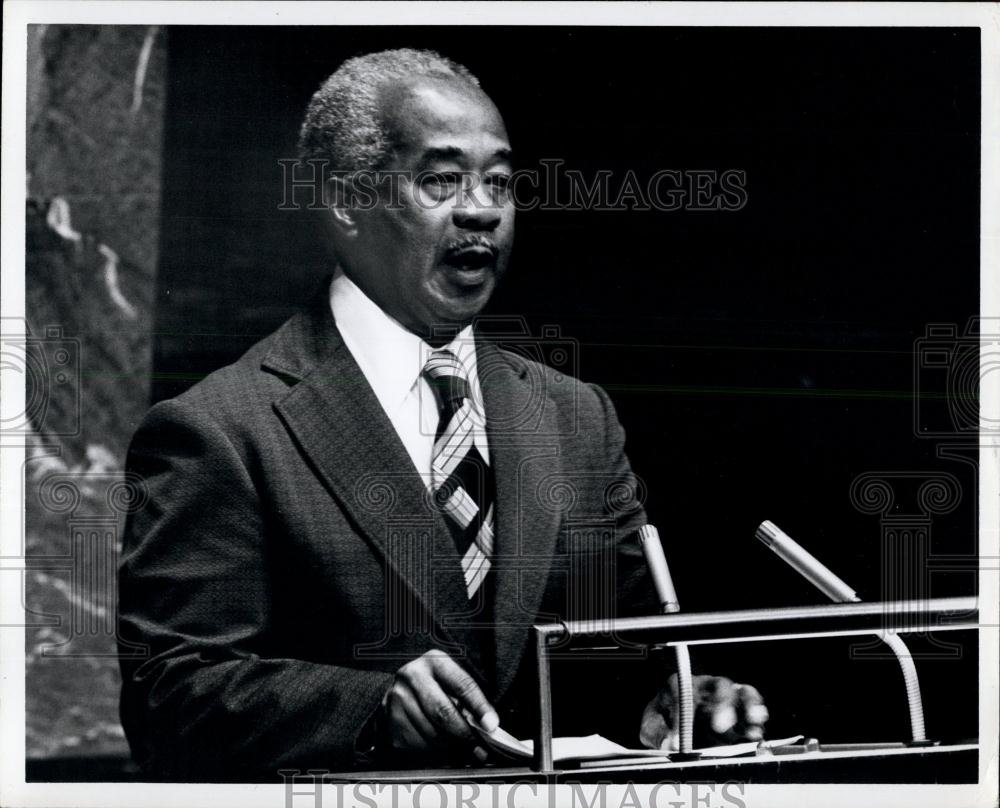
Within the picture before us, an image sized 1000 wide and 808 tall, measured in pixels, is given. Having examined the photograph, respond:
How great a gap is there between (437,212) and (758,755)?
1196 mm

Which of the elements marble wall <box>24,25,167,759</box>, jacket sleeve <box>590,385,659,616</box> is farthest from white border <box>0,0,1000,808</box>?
jacket sleeve <box>590,385,659,616</box>

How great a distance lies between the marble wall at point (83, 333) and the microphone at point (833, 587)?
4.08 feet

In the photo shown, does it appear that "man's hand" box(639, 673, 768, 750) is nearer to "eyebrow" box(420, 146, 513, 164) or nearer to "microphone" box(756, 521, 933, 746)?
"microphone" box(756, 521, 933, 746)

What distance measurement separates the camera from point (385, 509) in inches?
90.2

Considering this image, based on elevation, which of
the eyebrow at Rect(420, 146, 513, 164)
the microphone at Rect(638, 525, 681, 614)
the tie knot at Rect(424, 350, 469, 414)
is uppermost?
the eyebrow at Rect(420, 146, 513, 164)

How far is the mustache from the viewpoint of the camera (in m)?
2.34

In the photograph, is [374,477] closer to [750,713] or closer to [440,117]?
[440,117]

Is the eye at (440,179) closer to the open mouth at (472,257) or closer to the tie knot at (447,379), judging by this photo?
the open mouth at (472,257)

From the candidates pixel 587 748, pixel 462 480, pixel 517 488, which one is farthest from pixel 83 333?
pixel 587 748

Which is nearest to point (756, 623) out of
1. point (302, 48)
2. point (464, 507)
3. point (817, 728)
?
point (817, 728)

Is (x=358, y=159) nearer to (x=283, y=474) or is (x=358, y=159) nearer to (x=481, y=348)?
(x=481, y=348)

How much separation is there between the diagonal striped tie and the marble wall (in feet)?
1.88

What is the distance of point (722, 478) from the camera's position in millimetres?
2369

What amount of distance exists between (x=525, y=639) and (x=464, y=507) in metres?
0.27
